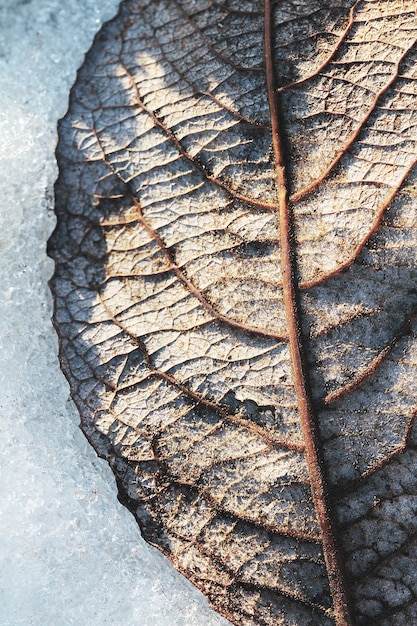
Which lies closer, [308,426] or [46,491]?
[308,426]

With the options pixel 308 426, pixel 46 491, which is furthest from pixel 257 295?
pixel 46 491

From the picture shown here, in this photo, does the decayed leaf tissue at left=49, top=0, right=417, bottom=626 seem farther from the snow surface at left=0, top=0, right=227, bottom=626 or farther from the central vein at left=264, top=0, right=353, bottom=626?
the snow surface at left=0, top=0, right=227, bottom=626

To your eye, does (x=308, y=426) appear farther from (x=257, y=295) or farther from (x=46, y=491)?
(x=46, y=491)

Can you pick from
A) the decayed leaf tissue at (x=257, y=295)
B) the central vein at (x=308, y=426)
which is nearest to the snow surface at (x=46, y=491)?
the decayed leaf tissue at (x=257, y=295)

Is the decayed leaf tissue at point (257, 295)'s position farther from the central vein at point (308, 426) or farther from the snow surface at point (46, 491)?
the snow surface at point (46, 491)

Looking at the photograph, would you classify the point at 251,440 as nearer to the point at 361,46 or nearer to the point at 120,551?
the point at 120,551
